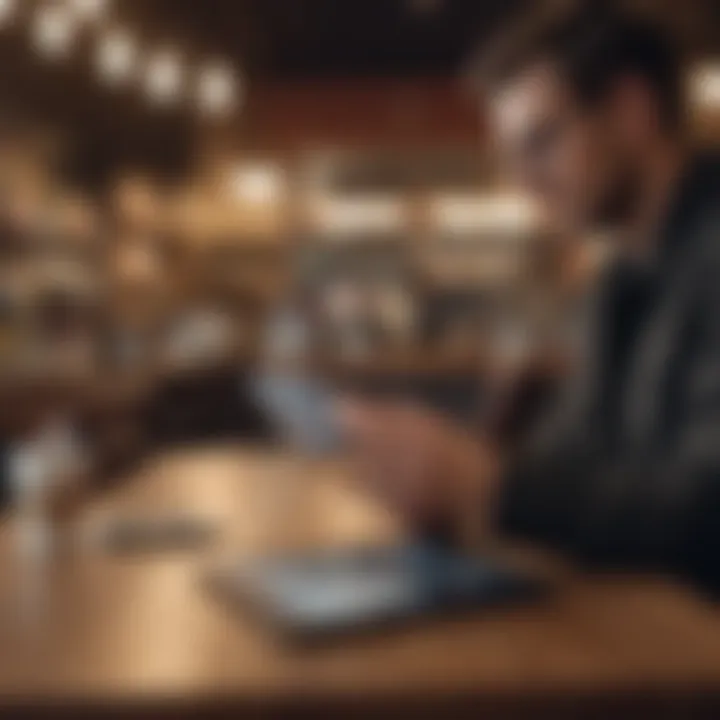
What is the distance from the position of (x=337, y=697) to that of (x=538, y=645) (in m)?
0.12

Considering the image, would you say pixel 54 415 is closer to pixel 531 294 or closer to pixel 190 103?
pixel 190 103

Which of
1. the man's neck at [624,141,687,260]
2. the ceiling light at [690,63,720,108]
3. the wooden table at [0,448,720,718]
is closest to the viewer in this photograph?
the wooden table at [0,448,720,718]

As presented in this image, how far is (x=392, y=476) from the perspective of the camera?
881mm

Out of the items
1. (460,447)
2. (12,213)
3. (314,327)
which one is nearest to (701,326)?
(460,447)

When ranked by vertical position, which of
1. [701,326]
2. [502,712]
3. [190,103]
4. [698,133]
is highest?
[190,103]

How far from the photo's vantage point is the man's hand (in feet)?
2.86

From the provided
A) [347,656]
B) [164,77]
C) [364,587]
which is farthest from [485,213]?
[347,656]

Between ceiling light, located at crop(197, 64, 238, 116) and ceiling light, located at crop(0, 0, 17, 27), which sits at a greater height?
ceiling light, located at crop(0, 0, 17, 27)

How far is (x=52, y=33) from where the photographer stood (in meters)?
1.34

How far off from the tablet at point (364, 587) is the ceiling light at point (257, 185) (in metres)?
0.57

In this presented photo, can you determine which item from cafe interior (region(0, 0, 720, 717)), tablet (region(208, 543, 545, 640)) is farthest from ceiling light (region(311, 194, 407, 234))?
Answer: tablet (region(208, 543, 545, 640))

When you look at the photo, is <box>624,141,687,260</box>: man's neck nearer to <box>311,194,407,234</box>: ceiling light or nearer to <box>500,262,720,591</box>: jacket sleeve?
<box>500,262,720,591</box>: jacket sleeve

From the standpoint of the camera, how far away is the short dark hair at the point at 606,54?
1068mm

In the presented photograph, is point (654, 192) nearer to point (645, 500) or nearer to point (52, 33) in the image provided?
point (645, 500)
